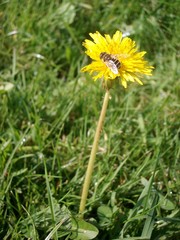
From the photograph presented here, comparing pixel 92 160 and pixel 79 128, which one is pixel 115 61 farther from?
pixel 79 128

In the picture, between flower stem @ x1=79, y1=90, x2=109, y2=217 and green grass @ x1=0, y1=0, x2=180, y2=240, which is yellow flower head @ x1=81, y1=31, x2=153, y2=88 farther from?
green grass @ x1=0, y1=0, x2=180, y2=240

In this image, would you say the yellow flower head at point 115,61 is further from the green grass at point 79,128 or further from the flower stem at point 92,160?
the green grass at point 79,128

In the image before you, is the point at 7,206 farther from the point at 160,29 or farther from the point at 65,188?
the point at 160,29

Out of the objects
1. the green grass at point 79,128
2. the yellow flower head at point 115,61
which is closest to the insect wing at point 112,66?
the yellow flower head at point 115,61

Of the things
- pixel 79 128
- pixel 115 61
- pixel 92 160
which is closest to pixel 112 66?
pixel 115 61

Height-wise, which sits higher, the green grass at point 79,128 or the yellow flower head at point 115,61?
the yellow flower head at point 115,61

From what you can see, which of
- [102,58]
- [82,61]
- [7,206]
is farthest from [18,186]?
[82,61]

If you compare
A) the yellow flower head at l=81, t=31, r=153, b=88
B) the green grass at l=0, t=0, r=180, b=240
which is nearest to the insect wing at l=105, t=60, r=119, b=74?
the yellow flower head at l=81, t=31, r=153, b=88

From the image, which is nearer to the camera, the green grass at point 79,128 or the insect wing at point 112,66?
the insect wing at point 112,66
